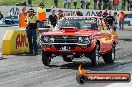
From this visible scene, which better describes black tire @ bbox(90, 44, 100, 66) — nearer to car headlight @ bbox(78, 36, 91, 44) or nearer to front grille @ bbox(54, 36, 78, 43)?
car headlight @ bbox(78, 36, 91, 44)

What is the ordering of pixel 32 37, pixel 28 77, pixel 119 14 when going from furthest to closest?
1. pixel 119 14
2. pixel 32 37
3. pixel 28 77

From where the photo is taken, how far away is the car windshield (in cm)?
1533

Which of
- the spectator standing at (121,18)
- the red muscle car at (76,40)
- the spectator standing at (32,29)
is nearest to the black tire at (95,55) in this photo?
the red muscle car at (76,40)

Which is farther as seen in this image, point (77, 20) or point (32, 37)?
point (32, 37)

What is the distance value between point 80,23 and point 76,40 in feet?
4.14

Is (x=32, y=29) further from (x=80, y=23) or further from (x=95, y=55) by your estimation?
(x=95, y=55)

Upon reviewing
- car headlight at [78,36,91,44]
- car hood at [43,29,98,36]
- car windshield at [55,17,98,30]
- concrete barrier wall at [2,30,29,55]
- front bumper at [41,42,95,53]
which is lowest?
concrete barrier wall at [2,30,29,55]

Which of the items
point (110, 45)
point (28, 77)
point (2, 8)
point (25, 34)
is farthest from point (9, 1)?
point (28, 77)

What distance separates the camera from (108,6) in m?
43.8

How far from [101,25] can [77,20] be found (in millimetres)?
973

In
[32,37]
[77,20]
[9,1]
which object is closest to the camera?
[77,20]

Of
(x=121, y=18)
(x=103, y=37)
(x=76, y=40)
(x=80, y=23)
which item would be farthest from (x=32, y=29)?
(x=121, y=18)

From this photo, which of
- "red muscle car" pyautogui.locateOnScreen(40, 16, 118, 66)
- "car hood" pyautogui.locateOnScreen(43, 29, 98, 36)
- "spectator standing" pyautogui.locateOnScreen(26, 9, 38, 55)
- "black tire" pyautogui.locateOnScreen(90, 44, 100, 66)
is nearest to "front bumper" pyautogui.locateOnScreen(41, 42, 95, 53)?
"red muscle car" pyautogui.locateOnScreen(40, 16, 118, 66)

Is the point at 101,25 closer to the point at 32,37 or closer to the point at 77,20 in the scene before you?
the point at 77,20
